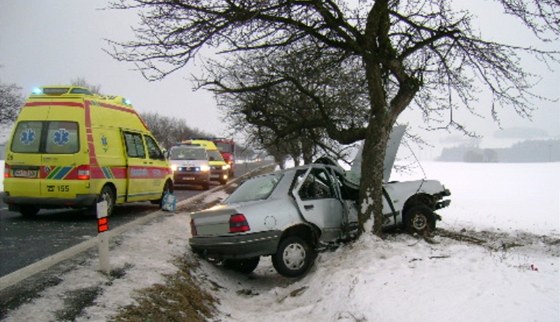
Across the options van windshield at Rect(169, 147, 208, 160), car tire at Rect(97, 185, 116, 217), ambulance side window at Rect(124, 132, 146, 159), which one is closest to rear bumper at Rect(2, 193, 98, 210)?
car tire at Rect(97, 185, 116, 217)

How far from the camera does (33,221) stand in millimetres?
9375

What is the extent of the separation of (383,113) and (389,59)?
101cm

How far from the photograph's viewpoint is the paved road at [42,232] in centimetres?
628

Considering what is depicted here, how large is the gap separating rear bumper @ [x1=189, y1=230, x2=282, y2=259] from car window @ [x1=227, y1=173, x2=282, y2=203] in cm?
71

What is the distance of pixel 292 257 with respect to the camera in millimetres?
7000

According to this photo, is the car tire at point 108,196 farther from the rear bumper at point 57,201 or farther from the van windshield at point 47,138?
the van windshield at point 47,138

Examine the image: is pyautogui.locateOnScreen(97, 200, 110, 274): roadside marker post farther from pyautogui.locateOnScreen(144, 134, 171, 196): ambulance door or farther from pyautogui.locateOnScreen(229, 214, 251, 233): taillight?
pyautogui.locateOnScreen(144, 134, 171, 196): ambulance door

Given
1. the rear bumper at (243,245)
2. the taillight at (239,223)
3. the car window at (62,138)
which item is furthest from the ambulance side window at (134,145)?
the taillight at (239,223)

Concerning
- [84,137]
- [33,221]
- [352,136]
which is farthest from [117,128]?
[352,136]

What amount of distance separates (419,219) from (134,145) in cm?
690

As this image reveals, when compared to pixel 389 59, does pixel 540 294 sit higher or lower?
lower

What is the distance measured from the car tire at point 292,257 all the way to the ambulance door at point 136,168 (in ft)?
17.2

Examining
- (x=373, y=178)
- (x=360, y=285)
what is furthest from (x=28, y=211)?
(x=360, y=285)

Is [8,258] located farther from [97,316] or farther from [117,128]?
[117,128]
